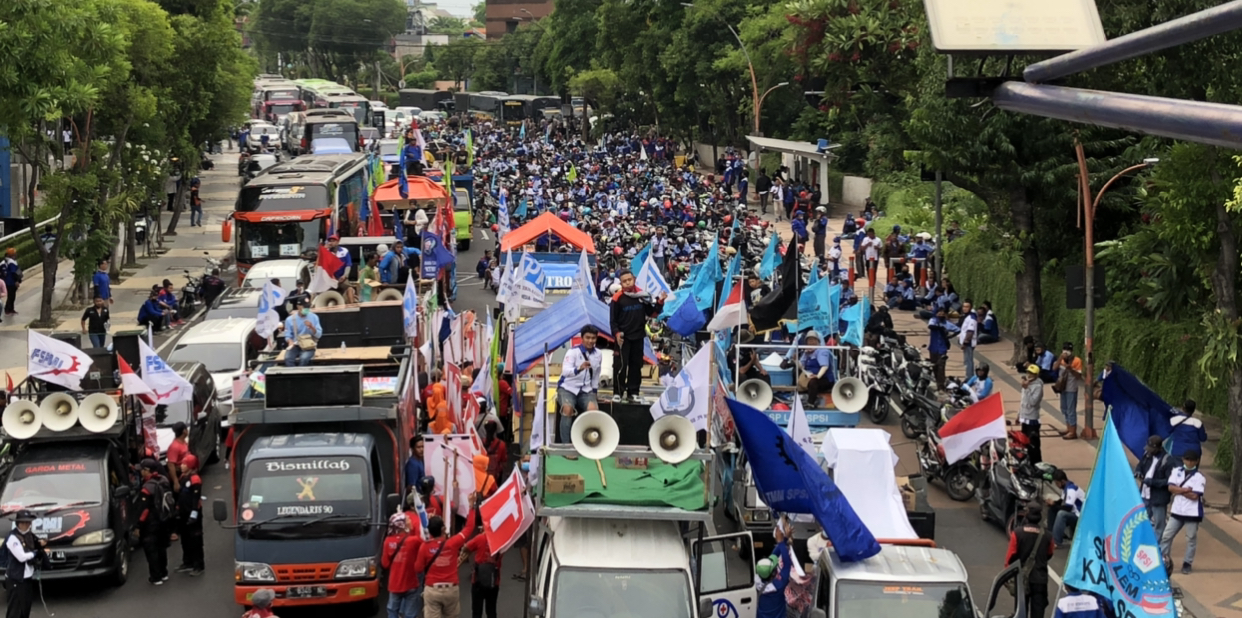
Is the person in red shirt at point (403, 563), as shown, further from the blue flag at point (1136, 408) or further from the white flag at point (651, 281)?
the white flag at point (651, 281)

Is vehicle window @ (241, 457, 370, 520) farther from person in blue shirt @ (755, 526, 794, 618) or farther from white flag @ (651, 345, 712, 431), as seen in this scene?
person in blue shirt @ (755, 526, 794, 618)

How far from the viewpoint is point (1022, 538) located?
1347cm

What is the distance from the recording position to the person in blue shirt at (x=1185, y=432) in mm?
16266

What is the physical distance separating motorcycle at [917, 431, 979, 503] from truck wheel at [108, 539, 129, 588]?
950 cm

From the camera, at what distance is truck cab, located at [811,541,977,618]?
11.3m

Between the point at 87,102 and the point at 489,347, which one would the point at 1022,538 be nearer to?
the point at 489,347

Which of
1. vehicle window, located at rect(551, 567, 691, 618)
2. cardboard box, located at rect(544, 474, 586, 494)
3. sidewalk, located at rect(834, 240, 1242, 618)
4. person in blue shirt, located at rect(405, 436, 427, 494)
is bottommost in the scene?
sidewalk, located at rect(834, 240, 1242, 618)

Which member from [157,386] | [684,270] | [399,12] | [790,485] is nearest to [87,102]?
[157,386]

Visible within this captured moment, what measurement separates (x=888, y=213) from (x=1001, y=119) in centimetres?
2268

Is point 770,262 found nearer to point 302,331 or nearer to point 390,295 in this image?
point 390,295

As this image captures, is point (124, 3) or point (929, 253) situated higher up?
point (124, 3)

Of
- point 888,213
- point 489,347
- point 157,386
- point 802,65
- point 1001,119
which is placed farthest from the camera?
point 888,213

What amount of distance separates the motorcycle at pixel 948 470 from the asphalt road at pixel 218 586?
161mm

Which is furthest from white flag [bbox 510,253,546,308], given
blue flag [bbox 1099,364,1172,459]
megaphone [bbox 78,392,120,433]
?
blue flag [bbox 1099,364,1172,459]
